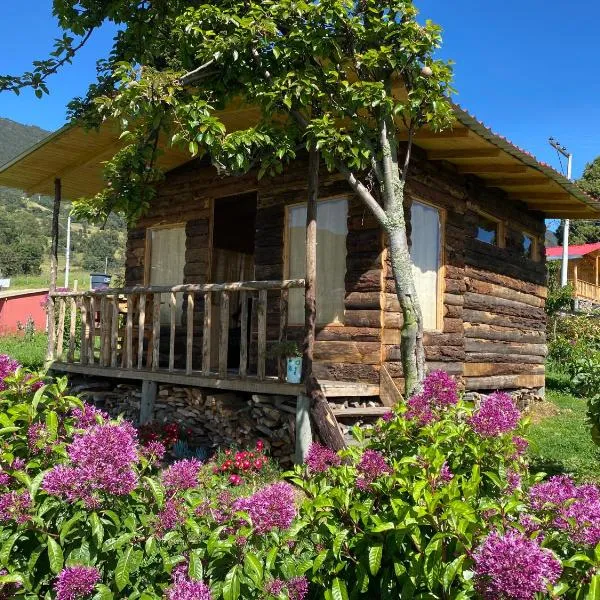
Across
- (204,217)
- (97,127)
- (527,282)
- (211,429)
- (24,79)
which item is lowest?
(211,429)

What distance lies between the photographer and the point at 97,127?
7.73 m

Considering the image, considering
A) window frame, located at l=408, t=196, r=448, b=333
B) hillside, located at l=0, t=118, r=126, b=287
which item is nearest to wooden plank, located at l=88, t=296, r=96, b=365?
window frame, located at l=408, t=196, r=448, b=333

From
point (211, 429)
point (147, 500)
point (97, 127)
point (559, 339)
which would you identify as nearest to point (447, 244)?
point (211, 429)

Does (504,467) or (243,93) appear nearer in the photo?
(504,467)

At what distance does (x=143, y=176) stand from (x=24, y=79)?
1.92m

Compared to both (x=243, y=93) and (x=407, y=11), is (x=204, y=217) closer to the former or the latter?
(x=243, y=93)

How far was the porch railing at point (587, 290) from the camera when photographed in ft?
111

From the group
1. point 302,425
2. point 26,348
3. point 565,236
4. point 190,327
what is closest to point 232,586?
point 302,425

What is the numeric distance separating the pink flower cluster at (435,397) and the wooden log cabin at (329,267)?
3691mm

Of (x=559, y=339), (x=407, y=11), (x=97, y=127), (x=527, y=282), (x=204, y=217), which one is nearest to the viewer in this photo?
(x=407, y=11)

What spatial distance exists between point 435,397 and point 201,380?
514 centimetres

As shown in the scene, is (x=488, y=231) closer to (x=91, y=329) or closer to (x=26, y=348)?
(x=91, y=329)

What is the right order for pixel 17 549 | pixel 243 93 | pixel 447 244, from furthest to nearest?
pixel 447 244 < pixel 243 93 < pixel 17 549

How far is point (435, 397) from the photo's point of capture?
3119mm
